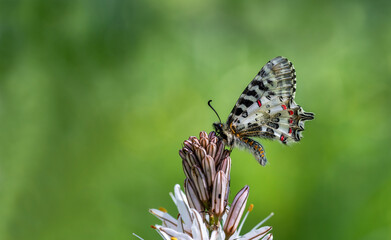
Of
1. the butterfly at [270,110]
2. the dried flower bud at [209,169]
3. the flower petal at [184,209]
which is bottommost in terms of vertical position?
the flower petal at [184,209]

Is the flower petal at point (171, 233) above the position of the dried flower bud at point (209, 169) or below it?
below

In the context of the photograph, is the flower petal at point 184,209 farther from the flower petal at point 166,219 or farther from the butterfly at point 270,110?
the butterfly at point 270,110

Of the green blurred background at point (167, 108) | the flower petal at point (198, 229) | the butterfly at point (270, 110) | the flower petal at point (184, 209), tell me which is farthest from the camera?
the green blurred background at point (167, 108)

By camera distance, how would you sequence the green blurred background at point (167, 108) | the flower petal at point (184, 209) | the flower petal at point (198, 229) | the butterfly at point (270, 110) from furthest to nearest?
the green blurred background at point (167, 108)
the butterfly at point (270, 110)
the flower petal at point (184, 209)
the flower petal at point (198, 229)

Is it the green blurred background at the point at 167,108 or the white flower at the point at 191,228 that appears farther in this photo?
the green blurred background at the point at 167,108

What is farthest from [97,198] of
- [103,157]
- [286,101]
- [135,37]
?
[286,101]

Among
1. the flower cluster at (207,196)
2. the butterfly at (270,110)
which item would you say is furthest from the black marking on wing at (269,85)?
the flower cluster at (207,196)

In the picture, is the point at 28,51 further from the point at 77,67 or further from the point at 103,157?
the point at 103,157
